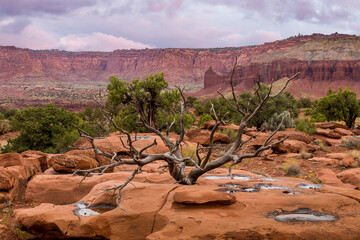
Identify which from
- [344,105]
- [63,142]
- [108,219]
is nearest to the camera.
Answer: [108,219]

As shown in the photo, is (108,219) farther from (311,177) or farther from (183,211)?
(311,177)

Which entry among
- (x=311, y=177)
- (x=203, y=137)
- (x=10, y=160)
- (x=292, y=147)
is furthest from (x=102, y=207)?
(x=292, y=147)

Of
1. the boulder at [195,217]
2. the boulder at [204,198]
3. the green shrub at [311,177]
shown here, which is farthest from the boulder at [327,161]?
the boulder at [204,198]

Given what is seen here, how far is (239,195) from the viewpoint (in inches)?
212

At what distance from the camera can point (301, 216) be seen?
13.9 feet

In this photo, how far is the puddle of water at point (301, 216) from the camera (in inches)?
161

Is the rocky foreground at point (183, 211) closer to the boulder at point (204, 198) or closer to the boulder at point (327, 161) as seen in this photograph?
the boulder at point (204, 198)

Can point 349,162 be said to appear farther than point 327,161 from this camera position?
No

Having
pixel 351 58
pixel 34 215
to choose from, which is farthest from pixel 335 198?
pixel 351 58

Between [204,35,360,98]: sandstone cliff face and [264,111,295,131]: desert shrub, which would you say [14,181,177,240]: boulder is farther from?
[204,35,360,98]: sandstone cliff face

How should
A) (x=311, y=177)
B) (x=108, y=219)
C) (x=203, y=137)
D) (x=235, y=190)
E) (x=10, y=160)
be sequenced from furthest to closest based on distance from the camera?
(x=203, y=137), (x=311, y=177), (x=10, y=160), (x=235, y=190), (x=108, y=219)

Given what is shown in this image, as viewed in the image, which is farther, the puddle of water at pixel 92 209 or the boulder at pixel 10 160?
the boulder at pixel 10 160

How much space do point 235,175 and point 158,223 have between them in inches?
166

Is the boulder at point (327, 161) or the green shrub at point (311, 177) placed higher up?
the green shrub at point (311, 177)
